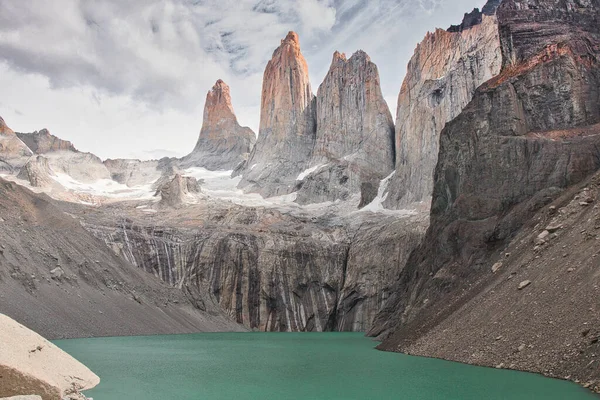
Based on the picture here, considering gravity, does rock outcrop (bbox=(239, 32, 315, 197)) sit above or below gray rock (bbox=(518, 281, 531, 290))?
above

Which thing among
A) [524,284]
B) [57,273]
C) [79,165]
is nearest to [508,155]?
[524,284]

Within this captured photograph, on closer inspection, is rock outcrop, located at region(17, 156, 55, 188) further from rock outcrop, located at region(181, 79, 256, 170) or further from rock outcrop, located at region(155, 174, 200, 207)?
rock outcrop, located at region(181, 79, 256, 170)

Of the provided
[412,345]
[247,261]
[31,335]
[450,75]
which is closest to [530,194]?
[412,345]

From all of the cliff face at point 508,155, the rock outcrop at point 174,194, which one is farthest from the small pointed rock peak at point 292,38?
the cliff face at point 508,155

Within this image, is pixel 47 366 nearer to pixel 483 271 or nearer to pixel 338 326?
pixel 483 271

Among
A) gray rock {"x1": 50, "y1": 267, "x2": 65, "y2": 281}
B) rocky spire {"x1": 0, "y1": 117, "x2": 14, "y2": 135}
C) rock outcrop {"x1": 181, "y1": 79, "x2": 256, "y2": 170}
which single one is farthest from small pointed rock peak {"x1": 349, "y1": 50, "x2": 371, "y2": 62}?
rocky spire {"x1": 0, "y1": 117, "x2": 14, "y2": 135}

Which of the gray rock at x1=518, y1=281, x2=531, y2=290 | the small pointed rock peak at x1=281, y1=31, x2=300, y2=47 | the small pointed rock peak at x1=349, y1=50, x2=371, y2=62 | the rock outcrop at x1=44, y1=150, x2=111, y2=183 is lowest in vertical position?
the gray rock at x1=518, y1=281, x2=531, y2=290

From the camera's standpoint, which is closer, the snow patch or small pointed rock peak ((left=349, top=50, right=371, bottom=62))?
small pointed rock peak ((left=349, top=50, right=371, bottom=62))
